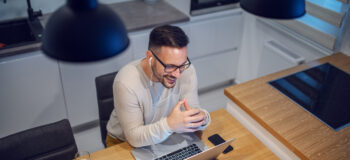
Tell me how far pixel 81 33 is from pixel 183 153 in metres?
0.91

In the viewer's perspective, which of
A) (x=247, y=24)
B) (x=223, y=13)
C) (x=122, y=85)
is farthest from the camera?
(x=247, y=24)

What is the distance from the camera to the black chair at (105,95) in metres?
1.85

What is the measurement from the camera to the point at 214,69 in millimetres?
3283

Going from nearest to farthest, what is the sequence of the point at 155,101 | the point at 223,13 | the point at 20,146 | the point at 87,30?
the point at 87,30
the point at 20,146
the point at 155,101
the point at 223,13

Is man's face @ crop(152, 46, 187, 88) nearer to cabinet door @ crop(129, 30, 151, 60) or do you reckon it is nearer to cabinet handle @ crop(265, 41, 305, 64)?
cabinet door @ crop(129, 30, 151, 60)

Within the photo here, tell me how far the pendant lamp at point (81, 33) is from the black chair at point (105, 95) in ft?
3.15

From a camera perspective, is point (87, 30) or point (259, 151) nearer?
point (87, 30)

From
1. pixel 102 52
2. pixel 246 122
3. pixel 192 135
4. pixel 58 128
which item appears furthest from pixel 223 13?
pixel 102 52

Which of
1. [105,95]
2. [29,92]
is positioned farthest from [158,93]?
[29,92]

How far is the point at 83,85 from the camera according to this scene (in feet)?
8.54

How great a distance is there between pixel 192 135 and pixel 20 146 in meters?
0.81

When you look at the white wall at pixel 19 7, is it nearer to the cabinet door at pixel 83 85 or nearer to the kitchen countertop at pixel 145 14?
the kitchen countertop at pixel 145 14

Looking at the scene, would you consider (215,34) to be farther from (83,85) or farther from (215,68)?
(83,85)

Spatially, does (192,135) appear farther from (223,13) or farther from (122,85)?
(223,13)
